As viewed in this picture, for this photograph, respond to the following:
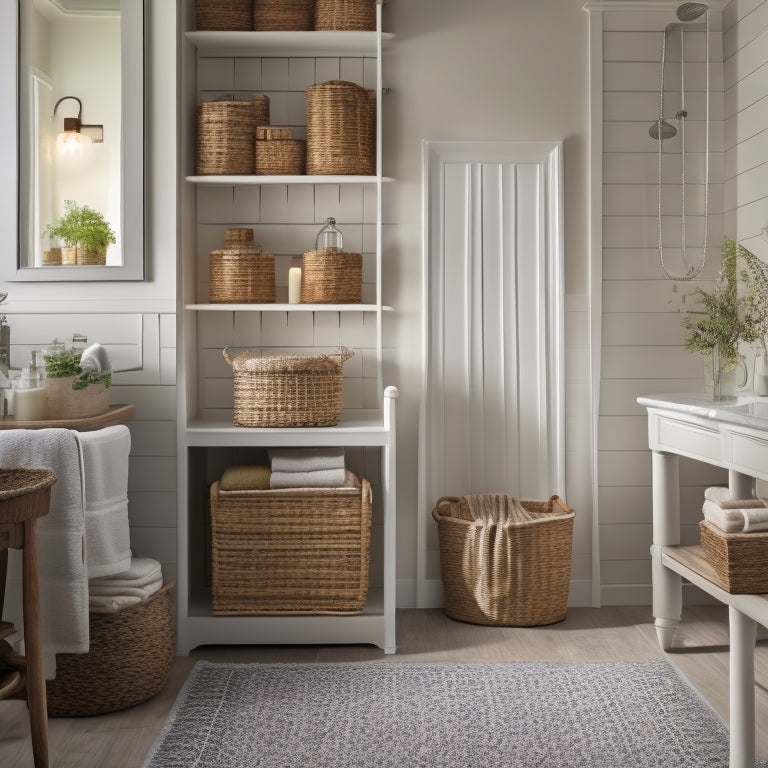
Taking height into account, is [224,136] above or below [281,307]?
above

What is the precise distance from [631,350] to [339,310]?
1194 millimetres

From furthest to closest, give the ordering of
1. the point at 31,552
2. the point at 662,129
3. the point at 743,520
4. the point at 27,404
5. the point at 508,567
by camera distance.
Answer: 1. the point at 662,129
2. the point at 508,567
3. the point at 27,404
4. the point at 743,520
5. the point at 31,552

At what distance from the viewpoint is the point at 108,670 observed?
250 cm

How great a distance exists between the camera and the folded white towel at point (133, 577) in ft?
8.48

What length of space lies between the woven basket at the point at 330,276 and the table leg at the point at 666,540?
1272 mm

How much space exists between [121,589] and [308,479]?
28.2 inches

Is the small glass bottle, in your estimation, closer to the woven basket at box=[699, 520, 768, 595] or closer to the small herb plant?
the small herb plant

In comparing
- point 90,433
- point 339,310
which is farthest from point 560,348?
point 90,433

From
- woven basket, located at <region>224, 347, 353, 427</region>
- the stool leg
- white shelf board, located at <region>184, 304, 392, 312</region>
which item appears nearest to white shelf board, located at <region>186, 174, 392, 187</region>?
white shelf board, located at <region>184, 304, 392, 312</region>

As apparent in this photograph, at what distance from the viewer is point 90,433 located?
247cm

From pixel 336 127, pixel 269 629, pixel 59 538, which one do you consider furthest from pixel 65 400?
pixel 336 127

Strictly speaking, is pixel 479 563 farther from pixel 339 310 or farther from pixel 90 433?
pixel 90 433

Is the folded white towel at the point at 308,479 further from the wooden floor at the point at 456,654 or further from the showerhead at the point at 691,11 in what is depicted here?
the showerhead at the point at 691,11

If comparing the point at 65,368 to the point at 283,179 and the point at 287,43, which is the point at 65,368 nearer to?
the point at 283,179
